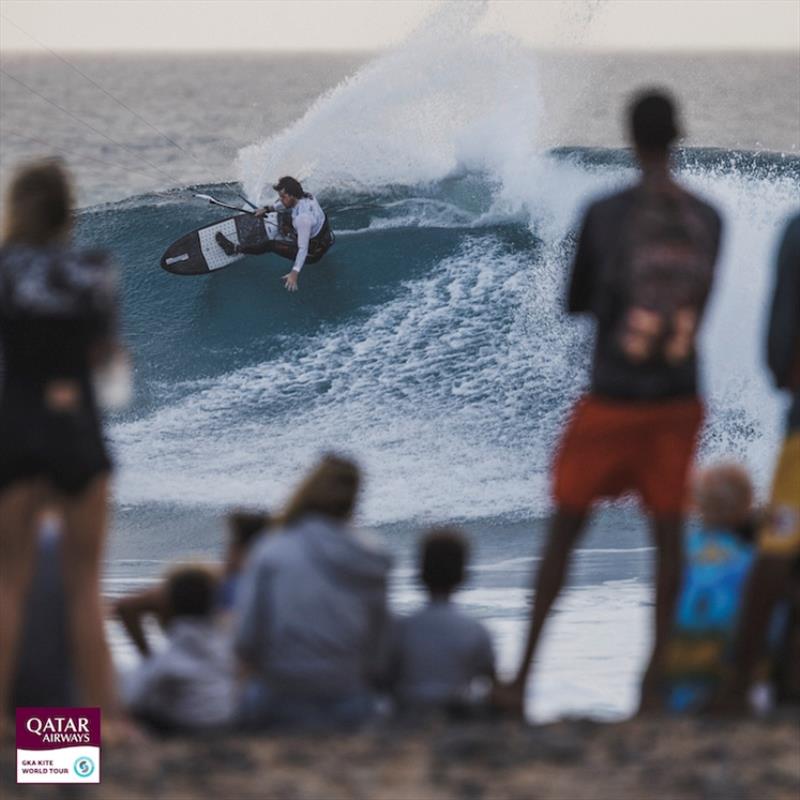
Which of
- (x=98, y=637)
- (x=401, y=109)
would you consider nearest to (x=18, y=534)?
(x=98, y=637)

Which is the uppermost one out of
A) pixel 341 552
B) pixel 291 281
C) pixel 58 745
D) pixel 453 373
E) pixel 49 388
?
pixel 49 388

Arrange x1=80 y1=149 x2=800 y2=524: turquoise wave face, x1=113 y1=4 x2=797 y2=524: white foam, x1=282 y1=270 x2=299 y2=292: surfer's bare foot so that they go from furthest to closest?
x1=282 y1=270 x2=299 y2=292: surfer's bare foot < x1=80 y1=149 x2=800 y2=524: turquoise wave face < x1=113 y1=4 x2=797 y2=524: white foam

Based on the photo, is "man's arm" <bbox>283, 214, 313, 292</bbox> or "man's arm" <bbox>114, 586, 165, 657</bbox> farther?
"man's arm" <bbox>283, 214, 313, 292</bbox>

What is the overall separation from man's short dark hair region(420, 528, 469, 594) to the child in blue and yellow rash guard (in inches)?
20.1

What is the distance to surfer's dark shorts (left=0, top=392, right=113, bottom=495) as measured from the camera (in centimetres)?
395

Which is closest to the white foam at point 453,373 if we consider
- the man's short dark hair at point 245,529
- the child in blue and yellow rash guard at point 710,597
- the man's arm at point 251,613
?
the man's short dark hair at point 245,529

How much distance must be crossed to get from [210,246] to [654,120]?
13119 mm

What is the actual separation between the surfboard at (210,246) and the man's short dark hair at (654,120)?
12061mm

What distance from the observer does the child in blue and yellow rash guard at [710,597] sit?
Answer: 175 inches

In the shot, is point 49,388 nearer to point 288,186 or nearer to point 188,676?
point 188,676

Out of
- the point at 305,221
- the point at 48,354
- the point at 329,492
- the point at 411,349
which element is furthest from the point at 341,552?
the point at 411,349

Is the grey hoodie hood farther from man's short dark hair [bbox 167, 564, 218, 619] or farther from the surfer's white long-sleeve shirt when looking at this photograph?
the surfer's white long-sleeve shirt

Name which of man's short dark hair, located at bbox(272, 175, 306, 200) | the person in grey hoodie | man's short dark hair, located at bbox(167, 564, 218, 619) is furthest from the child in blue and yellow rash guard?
man's short dark hair, located at bbox(272, 175, 306, 200)

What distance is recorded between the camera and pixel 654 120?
4.28m
